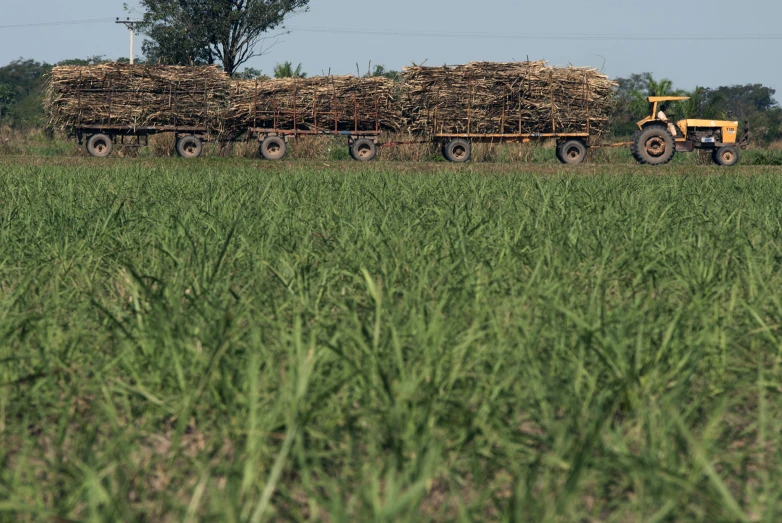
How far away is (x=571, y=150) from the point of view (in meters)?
20.2

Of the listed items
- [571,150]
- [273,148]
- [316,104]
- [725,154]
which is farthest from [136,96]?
[725,154]

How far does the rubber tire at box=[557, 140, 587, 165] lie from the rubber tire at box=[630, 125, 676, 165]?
1.90 m

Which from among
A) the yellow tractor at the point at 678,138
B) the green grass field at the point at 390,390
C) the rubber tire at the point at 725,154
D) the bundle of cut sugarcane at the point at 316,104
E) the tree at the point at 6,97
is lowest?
the green grass field at the point at 390,390

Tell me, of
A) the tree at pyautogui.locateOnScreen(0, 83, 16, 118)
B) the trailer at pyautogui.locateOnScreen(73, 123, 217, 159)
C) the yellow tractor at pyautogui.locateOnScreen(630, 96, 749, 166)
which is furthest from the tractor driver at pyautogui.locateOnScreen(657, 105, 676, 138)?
the tree at pyautogui.locateOnScreen(0, 83, 16, 118)

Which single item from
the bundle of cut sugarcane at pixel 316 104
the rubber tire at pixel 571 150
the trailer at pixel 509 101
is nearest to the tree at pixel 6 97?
the bundle of cut sugarcane at pixel 316 104

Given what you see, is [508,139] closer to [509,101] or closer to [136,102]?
[509,101]

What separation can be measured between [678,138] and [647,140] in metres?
0.94

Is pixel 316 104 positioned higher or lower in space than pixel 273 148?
higher

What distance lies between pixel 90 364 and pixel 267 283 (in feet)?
3.12

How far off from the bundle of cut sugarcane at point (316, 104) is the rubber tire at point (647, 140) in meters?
5.89

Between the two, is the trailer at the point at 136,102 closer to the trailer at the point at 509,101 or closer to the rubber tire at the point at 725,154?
the trailer at the point at 509,101

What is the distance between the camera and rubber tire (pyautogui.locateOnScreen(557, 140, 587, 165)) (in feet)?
65.3

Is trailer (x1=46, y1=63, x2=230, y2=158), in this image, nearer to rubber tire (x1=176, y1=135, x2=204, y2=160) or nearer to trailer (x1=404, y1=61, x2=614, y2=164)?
rubber tire (x1=176, y1=135, x2=204, y2=160)

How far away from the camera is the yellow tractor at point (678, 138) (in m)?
18.0
